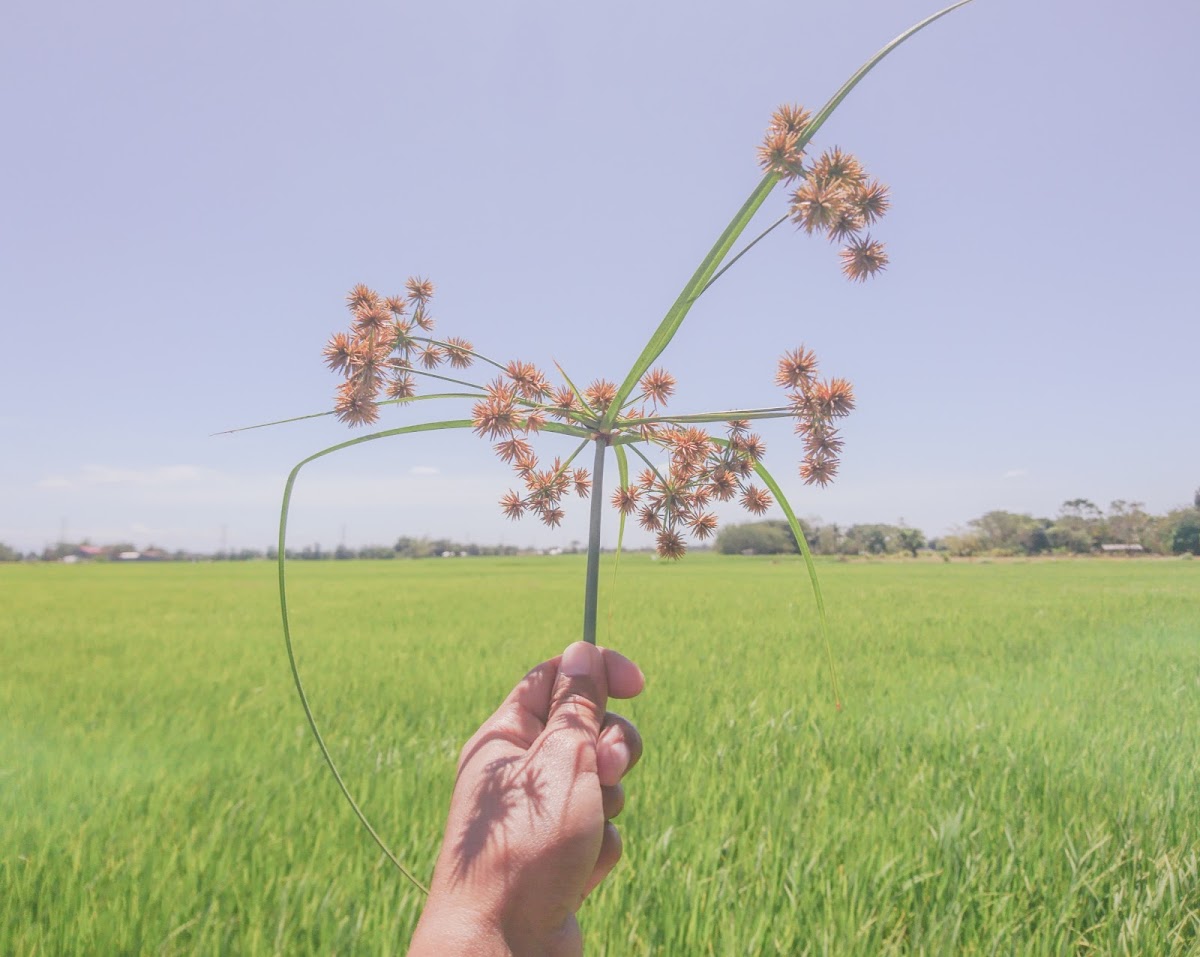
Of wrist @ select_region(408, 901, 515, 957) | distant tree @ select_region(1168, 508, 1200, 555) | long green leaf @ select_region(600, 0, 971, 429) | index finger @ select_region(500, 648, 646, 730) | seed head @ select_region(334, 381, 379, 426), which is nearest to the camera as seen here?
long green leaf @ select_region(600, 0, 971, 429)

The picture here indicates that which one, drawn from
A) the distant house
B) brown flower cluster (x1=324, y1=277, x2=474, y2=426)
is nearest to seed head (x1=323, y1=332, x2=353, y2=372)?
brown flower cluster (x1=324, y1=277, x2=474, y2=426)

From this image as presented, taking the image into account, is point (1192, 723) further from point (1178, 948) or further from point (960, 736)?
point (1178, 948)

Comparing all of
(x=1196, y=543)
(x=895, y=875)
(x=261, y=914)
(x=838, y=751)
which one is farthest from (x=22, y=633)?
(x=1196, y=543)

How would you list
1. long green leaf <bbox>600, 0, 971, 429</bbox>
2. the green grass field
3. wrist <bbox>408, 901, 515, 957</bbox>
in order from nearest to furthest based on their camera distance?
long green leaf <bbox>600, 0, 971, 429</bbox> → wrist <bbox>408, 901, 515, 957</bbox> → the green grass field

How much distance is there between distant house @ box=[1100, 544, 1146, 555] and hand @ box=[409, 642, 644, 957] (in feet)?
181

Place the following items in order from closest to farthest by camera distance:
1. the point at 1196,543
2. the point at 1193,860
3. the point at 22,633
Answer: the point at 1193,860 < the point at 22,633 < the point at 1196,543

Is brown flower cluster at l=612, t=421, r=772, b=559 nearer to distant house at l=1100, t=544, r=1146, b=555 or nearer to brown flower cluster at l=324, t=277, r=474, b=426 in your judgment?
brown flower cluster at l=324, t=277, r=474, b=426

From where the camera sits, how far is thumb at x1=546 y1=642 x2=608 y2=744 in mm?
1122

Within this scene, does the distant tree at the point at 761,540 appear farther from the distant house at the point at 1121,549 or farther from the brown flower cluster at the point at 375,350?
the distant house at the point at 1121,549

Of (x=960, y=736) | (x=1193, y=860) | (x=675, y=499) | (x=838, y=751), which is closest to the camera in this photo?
(x=675, y=499)

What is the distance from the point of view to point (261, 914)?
7.44 feet

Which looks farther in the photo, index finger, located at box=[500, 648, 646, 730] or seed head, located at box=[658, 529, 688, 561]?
index finger, located at box=[500, 648, 646, 730]

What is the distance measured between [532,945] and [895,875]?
189cm

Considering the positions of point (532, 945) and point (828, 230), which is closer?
point (828, 230)
